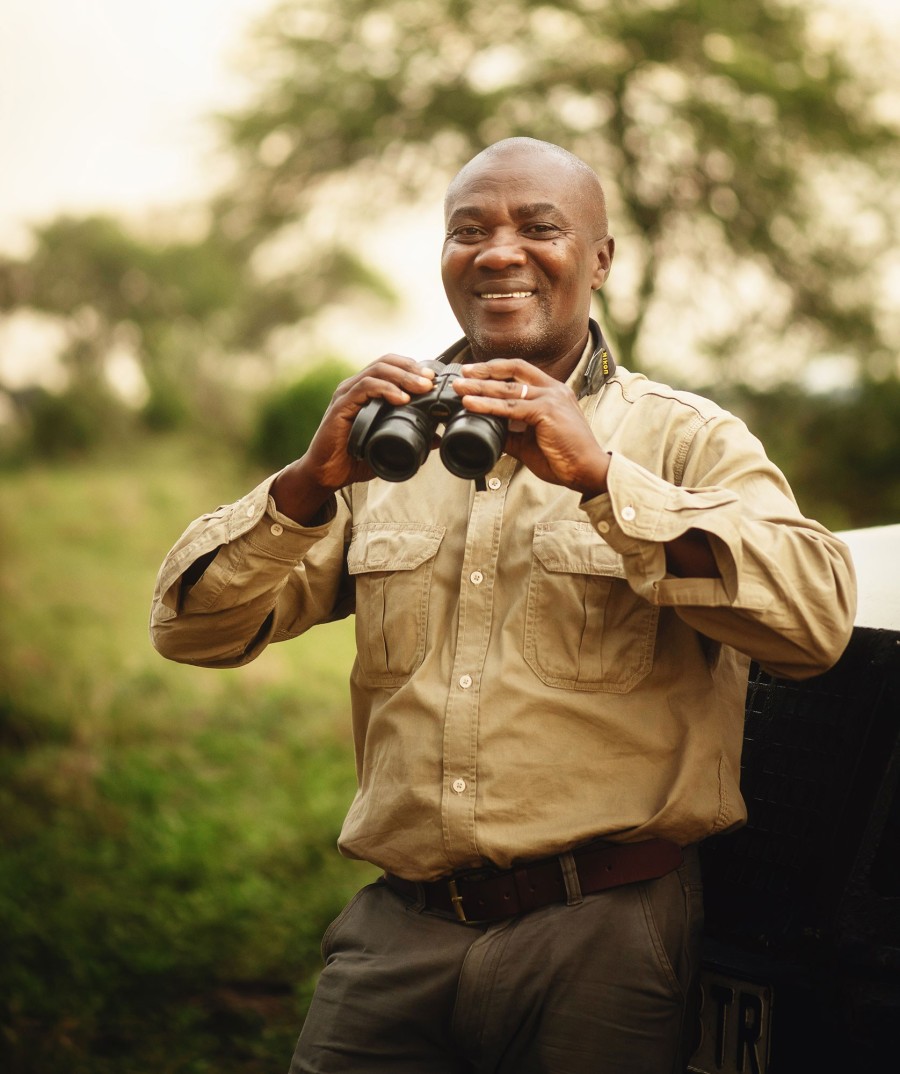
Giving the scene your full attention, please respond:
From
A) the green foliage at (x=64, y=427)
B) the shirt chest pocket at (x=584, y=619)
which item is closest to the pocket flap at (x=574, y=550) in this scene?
the shirt chest pocket at (x=584, y=619)

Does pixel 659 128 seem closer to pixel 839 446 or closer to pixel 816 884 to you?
pixel 839 446

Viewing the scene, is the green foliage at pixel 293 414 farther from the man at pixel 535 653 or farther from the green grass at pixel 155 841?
the man at pixel 535 653

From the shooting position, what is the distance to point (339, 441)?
2256 millimetres

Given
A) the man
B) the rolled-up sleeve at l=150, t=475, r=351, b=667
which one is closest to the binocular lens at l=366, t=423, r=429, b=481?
the man

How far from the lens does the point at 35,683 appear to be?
768cm

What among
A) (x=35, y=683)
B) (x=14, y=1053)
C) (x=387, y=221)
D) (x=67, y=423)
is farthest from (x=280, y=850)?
(x=67, y=423)

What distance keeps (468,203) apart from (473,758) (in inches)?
45.9

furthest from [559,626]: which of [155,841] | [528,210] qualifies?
[155,841]

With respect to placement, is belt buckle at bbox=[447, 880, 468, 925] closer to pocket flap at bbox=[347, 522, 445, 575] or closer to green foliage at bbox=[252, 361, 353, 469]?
pocket flap at bbox=[347, 522, 445, 575]

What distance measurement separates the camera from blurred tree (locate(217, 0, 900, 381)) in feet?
35.2

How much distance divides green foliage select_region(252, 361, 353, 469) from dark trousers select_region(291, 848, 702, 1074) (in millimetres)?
13104

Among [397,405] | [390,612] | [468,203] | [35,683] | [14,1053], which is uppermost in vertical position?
[468,203]

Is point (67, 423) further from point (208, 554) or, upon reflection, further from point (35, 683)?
point (208, 554)

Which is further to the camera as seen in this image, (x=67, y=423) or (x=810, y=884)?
(x=67, y=423)
